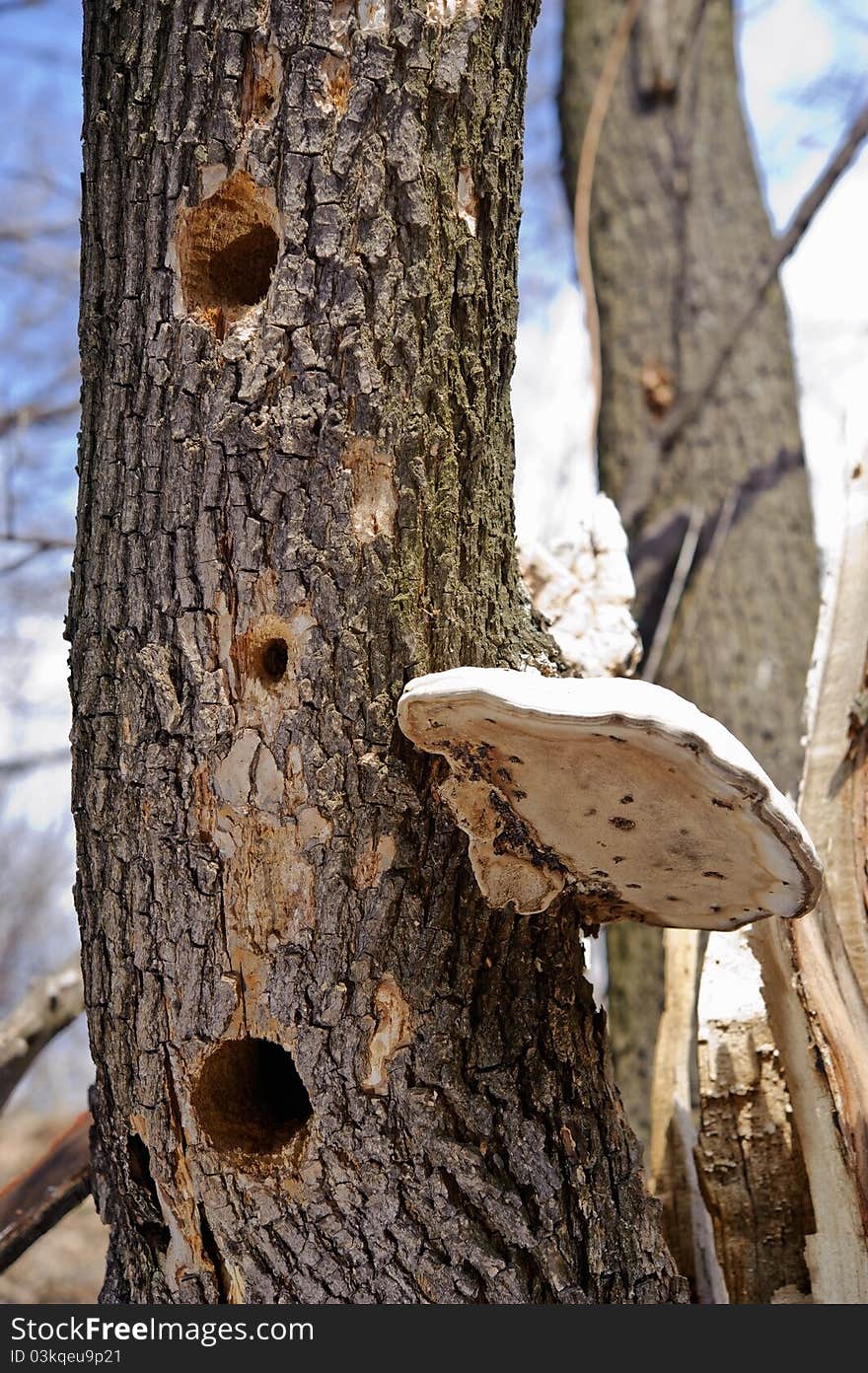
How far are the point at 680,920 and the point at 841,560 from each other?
0.80m

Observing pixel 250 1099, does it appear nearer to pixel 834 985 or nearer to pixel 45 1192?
pixel 45 1192

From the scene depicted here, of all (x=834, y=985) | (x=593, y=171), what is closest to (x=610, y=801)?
(x=834, y=985)

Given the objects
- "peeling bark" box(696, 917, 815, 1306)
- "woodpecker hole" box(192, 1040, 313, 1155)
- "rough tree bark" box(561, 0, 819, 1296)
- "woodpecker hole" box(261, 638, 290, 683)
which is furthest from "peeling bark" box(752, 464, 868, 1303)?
"rough tree bark" box(561, 0, 819, 1296)

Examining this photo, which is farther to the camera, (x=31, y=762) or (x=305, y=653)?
(x=31, y=762)

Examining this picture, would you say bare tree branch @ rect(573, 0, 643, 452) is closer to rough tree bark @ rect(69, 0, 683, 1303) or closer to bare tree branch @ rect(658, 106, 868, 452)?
bare tree branch @ rect(658, 106, 868, 452)

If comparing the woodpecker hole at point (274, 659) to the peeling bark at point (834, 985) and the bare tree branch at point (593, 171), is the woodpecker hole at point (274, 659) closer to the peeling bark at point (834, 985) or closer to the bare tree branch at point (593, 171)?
the peeling bark at point (834, 985)

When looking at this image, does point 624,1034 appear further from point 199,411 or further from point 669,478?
point 199,411

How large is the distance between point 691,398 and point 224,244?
2.55 m

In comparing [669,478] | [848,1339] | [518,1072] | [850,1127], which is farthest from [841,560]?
[669,478]

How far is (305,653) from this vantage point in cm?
139

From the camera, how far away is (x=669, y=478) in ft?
12.2

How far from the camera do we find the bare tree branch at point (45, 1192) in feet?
6.47

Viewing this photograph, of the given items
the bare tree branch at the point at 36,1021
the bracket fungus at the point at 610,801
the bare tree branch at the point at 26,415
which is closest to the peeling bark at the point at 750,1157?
the bracket fungus at the point at 610,801

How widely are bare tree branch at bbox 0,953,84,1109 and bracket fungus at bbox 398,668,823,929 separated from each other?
4.75ft
